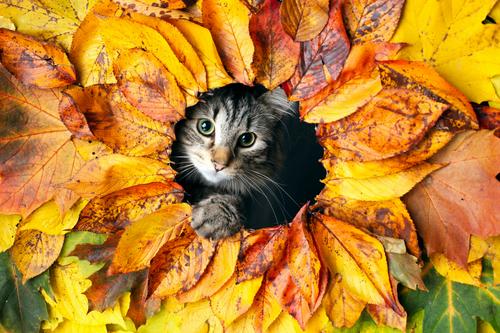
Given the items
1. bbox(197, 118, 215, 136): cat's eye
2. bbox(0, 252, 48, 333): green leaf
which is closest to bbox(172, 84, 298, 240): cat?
bbox(197, 118, 215, 136): cat's eye

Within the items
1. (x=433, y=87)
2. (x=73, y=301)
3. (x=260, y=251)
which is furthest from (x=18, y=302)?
(x=433, y=87)

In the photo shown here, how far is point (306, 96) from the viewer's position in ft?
1.71

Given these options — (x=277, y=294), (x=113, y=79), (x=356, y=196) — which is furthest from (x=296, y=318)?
(x=113, y=79)

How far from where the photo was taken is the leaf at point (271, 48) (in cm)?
50

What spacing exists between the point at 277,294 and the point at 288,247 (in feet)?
0.17

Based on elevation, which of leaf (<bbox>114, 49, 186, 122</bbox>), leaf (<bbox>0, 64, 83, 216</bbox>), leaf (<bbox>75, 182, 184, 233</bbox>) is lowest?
leaf (<bbox>75, 182, 184, 233</bbox>)

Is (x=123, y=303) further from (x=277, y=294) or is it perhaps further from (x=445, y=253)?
(x=445, y=253)

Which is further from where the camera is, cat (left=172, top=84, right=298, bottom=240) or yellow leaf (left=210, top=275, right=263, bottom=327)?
cat (left=172, top=84, right=298, bottom=240)

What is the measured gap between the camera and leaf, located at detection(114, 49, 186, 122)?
0.53m

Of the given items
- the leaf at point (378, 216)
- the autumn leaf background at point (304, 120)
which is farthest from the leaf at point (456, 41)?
the leaf at point (378, 216)

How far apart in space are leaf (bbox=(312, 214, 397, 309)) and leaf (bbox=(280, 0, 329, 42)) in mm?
→ 179

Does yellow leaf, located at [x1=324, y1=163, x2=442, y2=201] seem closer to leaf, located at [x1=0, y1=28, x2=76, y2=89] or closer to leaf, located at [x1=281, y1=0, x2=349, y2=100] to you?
leaf, located at [x1=281, y1=0, x2=349, y2=100]

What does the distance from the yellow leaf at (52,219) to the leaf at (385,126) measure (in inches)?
10.7

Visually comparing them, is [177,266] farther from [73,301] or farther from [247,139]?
[247,139]
